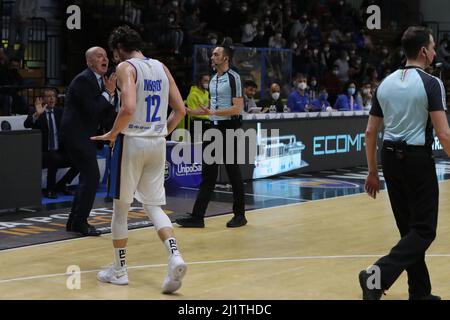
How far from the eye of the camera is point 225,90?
32.1 feet

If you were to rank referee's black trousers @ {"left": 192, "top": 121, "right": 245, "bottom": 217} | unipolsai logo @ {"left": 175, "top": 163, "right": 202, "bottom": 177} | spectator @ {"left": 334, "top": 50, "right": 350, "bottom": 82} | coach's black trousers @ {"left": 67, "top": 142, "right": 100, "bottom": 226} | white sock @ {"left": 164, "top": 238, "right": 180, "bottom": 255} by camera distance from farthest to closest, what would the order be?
spectator @ {"left": 334, "top": 50, "right": 350, "bottom": 82} < unipolsai logo @ {"left": 175, "top": 163, "right": 202, "bottom": 177} < referee's black trousers @ {"left": 192, "top": 121, "right": 245, "bottom": 217} < coach's black trousers @ {"left": 67, "top": 142, "right": 100, "bottom": 226} < white sock @ {"left": 164, "top": 238, "right": 180, "bottom": 255}

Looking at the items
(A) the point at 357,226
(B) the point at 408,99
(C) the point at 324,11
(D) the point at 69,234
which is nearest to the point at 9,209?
(D) the point at 69,234

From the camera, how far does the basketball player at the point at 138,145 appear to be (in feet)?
22.3

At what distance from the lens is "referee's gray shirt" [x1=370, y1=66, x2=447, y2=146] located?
6.01 m

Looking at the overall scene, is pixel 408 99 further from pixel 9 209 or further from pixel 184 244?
pixel 9 209

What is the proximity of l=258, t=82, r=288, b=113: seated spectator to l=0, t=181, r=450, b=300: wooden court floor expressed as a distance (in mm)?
5565

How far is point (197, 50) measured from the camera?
56.4 feet

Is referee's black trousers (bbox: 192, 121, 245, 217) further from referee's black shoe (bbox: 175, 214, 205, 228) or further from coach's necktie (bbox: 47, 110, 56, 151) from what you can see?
coach's necktie (bbox: 47, 110, 56, 151)

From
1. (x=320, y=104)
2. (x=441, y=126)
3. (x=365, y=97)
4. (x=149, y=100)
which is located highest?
(x=149, y=100)

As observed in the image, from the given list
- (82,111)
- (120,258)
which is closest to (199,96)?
(82,111)

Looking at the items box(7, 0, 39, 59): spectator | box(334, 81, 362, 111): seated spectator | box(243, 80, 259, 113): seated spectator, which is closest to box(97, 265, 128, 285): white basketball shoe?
box(243, 80, 259, 113): seated spectator

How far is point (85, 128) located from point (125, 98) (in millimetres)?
2903

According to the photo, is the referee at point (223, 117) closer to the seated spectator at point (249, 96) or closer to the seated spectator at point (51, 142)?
the seated spectator at point (51, 142)

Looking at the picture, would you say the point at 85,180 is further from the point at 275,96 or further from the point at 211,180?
the point at 275,96
